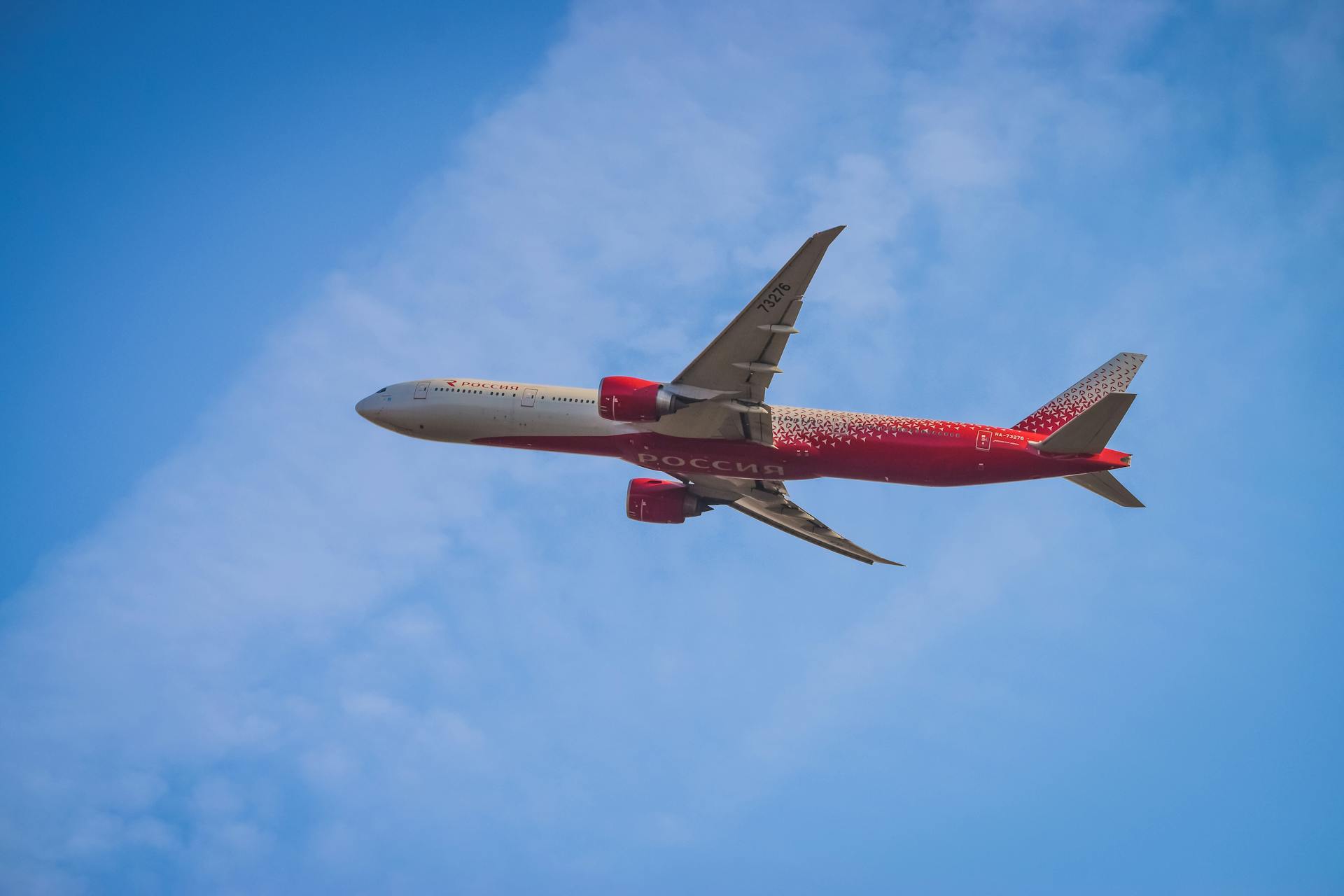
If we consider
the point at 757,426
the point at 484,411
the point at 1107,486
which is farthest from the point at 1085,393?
the point at 484,411

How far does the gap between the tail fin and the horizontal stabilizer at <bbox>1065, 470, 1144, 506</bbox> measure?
9.46ft

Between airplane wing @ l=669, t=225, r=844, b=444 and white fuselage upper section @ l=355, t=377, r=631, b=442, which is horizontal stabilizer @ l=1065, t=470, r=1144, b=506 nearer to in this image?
airplane wing @ l=669, t=225, r=844, b=444

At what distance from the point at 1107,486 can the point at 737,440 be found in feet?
44.6

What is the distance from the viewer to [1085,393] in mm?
46438

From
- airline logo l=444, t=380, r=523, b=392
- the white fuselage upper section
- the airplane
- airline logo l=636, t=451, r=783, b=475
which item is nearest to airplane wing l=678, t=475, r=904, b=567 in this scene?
the airplane

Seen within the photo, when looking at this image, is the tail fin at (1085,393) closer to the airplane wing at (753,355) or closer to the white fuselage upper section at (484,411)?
the airplane wing at (753,355)

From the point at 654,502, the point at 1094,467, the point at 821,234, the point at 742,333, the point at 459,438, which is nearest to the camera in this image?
the point at 821,234

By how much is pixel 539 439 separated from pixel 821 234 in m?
16.2

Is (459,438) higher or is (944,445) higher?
(459,438)

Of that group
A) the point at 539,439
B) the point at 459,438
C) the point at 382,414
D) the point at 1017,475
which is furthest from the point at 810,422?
the point at 382,414

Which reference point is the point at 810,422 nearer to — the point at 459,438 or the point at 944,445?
the point at 944,445

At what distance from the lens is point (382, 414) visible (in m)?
49.2

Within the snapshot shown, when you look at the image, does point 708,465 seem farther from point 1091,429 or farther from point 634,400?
point 1091,429

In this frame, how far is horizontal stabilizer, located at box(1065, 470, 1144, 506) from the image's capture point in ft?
140
